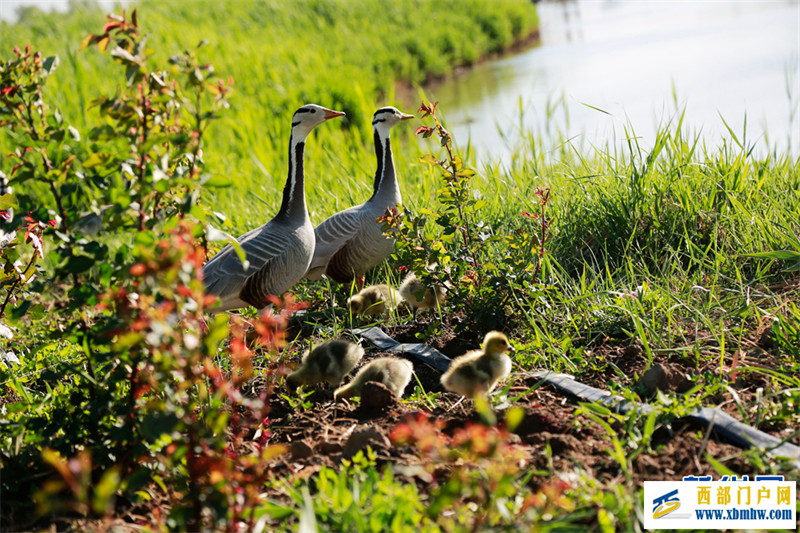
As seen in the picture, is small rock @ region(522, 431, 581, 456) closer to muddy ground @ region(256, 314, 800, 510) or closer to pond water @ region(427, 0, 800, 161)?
muddy ground @ region(256, 314, 800, 510)

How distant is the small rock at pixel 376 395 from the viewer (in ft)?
10.5

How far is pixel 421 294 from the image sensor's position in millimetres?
3971

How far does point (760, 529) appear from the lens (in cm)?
222

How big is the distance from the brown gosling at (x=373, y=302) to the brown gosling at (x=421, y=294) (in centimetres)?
10

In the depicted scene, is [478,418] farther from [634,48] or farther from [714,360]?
[634,48]

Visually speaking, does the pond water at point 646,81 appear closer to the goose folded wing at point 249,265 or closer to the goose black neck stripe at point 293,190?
the goose black neck stripe at point 293,190

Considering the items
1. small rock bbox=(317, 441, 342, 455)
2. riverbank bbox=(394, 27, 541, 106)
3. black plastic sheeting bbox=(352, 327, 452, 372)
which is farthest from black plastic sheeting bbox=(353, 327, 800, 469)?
riverbank bbox=(394, 27, 541, 106)

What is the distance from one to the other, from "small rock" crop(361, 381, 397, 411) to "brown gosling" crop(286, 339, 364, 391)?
25cm

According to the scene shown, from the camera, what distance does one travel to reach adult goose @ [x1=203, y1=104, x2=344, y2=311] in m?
4.59

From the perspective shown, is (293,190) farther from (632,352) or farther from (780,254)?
(780,254)

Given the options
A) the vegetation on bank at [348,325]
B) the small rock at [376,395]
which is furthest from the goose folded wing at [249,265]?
the small rock at [376,395]

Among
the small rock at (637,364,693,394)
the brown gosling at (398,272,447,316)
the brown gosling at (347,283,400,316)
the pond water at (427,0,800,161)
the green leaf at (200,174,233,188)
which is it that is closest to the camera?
the green leaf at (200,174,233,188)

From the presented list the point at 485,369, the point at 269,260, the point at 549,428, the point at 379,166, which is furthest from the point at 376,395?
the point at 379,166

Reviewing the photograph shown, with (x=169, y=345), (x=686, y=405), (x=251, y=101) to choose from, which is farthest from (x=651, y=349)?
(x=251, y=101)
